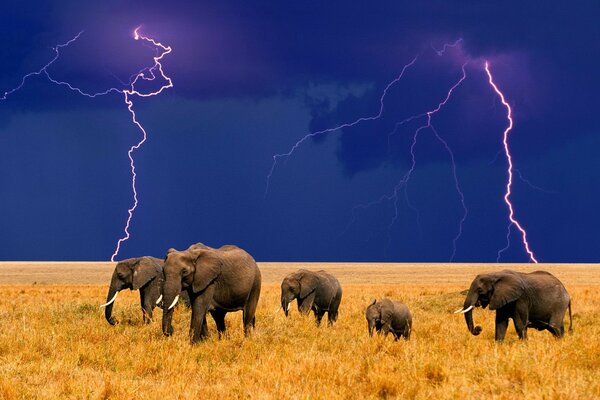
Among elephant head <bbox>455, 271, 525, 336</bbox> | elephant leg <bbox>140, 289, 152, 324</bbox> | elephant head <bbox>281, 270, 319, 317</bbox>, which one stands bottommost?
elephant leg <bbox>140, 289, 152, 324</bbox>

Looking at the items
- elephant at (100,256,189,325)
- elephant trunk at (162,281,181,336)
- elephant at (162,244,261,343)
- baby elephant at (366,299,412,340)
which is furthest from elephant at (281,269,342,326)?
elephant trunk at (162,281,181,336)

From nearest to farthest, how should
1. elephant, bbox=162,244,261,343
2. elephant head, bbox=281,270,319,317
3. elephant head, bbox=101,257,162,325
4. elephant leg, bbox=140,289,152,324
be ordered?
elephant, bbox=162,244,261,343 < elephant leg, bbox=140,289,152,324 < elephant head, bbox=101,257,162,325 < elephant head, bbox=281,270,319,317

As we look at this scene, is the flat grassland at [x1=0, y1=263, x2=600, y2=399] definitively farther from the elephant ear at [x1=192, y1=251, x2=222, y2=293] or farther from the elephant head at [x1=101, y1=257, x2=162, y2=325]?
the elephant head at [x1=101, y1=257, x2=162, y2=325]

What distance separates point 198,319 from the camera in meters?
11.1

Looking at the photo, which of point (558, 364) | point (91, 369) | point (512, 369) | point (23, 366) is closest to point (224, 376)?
point (91, 369)

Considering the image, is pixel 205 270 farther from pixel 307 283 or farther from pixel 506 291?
pixel 307 283

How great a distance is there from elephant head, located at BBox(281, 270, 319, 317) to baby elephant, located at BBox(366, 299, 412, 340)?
387 centimetres

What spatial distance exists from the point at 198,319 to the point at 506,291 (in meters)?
6.42

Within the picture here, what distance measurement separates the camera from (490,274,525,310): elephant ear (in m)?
11.8

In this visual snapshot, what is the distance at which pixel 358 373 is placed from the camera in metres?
7.90

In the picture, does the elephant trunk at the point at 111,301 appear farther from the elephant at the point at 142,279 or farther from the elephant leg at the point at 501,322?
the elephant leg at the point at 501,322

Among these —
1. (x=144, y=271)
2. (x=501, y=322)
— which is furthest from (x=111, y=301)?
(x=501, y=322)

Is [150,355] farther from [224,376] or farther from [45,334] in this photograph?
[45,334]

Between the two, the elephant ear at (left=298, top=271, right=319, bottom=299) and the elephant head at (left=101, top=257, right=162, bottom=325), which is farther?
the elephant ear at (left=298, top=271, right=319, bottom=299)
